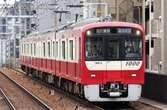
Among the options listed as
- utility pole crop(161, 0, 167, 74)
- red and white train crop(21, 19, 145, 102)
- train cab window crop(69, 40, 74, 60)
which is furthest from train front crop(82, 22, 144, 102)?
utility pole crop(161, 0, 167, 74)

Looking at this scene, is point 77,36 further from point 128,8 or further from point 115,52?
point 128,8

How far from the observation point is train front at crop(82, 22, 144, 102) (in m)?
18.2

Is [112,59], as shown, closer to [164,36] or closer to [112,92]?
[112,92]

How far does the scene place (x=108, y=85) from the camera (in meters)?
18.2

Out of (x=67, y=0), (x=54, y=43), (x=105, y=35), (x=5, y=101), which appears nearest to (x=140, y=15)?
(x=67, y=0)

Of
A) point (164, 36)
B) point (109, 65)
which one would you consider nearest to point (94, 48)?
point (109, 65)

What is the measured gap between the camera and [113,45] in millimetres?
18484

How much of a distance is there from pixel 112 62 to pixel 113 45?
59cm

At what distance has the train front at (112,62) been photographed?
1822cm

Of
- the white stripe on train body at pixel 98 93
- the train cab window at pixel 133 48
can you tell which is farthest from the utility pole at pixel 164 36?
the white stripe on train body at pixel 98 93

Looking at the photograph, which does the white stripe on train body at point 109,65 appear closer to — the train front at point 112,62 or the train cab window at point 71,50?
the train front at point 112,62

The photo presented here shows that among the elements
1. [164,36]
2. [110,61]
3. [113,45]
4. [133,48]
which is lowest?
[110,61]

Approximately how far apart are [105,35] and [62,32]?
214 inches

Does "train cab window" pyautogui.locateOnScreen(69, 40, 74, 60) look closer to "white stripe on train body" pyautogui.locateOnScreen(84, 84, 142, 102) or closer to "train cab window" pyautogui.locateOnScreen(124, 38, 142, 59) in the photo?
"white stripe on train body" pyautogui.locateOnScreen(84, 84, 142, 102)
